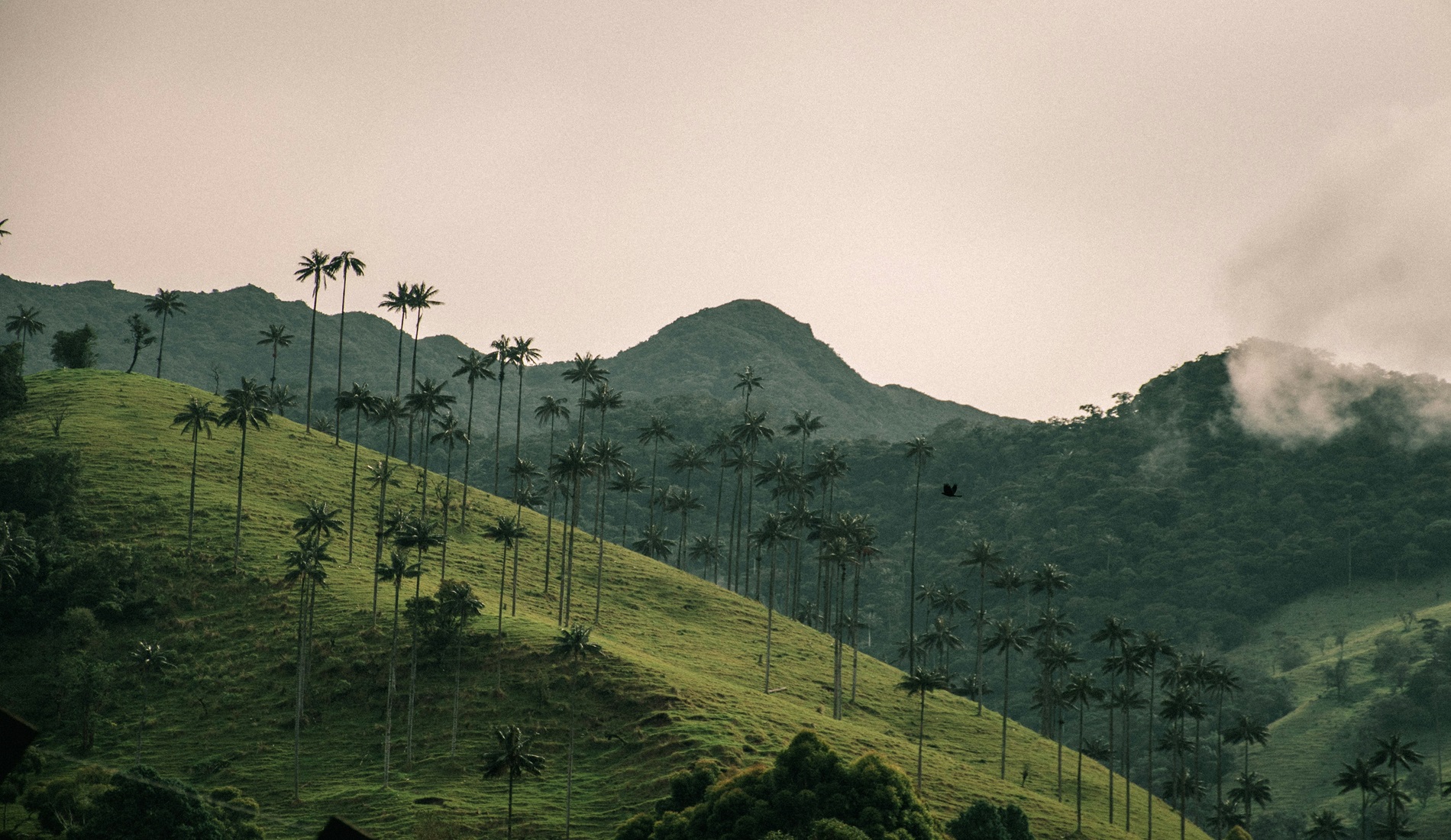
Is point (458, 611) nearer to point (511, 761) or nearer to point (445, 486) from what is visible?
point (511, 761)

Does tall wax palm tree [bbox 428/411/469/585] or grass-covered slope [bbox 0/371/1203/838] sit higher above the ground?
tall wax palm tree [bbox 428/411/469/585]

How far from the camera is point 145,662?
9738 cm

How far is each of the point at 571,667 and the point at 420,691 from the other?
12.9 m

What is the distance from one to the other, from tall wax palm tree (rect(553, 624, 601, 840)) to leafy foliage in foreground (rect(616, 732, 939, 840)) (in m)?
7.22

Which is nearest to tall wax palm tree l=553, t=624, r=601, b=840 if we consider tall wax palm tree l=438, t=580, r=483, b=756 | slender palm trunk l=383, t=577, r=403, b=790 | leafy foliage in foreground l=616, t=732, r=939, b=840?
leafy foliage in foreground l=616, t=732, r=939, b=840

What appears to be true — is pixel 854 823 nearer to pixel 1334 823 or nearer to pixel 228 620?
pixel 228 620

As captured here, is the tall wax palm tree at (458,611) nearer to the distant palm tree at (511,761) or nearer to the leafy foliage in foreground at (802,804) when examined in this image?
the distant palm tree at (511,761)

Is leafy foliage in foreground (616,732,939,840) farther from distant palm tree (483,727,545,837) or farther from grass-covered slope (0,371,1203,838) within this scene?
grass-covered slope (0,371,1203,838)

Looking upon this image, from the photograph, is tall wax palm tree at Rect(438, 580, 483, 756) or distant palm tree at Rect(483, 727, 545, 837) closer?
distant palm tree at Rect(483, 727, 545, 837)

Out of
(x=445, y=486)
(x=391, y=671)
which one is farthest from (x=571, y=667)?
(x=445, y=486)

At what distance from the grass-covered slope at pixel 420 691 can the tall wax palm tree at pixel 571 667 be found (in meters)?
0.82

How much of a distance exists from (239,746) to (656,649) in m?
46.9

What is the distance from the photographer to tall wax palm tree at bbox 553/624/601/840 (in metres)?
79.1

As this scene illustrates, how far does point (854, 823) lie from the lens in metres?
69.6
